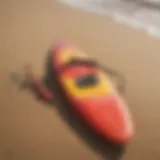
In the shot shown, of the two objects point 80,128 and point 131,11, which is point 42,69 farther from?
point 131,11

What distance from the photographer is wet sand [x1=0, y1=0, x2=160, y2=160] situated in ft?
2.15

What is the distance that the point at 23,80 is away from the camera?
2.50 feet

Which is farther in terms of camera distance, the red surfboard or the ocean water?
the ocean water

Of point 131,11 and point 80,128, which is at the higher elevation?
point 131,11

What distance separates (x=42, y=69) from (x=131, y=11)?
0.35 meters

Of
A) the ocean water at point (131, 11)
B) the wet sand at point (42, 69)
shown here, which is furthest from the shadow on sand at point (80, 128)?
the ocean water at point (131, 11)

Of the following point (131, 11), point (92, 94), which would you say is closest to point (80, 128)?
point (92, 94)

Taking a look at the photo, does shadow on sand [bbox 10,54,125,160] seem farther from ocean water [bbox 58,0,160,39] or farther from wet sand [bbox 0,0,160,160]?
ocean water [bbox 58,0,160,39]

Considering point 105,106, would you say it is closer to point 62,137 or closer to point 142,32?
point 62,137

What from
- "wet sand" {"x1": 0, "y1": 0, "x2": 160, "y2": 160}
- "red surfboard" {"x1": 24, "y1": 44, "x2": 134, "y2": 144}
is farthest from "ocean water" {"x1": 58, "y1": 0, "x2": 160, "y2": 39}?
"red surfboard" {"x1": 24, "y1": 44, "x2": 134, "y2": 144}

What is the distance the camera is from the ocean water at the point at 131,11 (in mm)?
952

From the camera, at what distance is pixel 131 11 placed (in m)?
1.02

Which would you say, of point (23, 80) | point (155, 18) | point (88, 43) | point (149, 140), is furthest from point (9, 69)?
point (155, 18)

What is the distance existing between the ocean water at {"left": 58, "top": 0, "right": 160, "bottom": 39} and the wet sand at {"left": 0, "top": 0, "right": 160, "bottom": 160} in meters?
0.03
